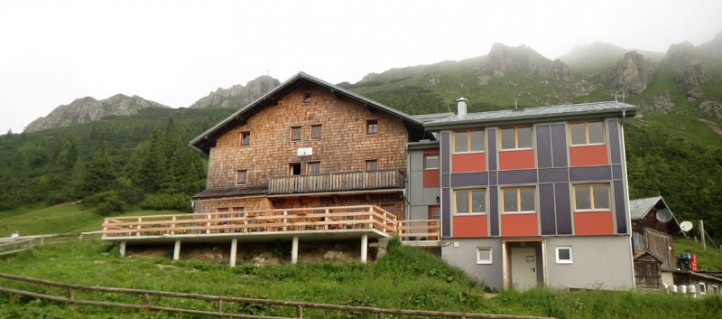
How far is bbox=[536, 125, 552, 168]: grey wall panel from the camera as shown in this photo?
26797mm

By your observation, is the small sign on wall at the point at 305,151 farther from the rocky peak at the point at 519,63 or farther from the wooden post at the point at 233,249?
the rocky peak at the point at 519,63

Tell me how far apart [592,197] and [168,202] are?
188 feet

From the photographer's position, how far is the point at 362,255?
26188 mm

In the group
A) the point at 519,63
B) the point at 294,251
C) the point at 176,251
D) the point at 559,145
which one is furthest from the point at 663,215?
the point at 519,63

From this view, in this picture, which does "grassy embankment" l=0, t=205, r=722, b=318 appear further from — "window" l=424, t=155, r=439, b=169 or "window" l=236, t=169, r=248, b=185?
"window" l=236, t=169, r=248, b=185

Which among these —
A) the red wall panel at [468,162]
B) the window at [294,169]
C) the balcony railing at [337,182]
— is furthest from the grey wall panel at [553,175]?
the window at [294,169]

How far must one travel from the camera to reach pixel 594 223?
2536 cm

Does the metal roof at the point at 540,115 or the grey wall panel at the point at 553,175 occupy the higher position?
the metal roof at the point at 540,115

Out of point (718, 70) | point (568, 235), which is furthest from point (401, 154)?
point (718, 70)

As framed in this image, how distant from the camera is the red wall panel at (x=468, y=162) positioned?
27.8 metres

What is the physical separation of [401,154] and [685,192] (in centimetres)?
4755

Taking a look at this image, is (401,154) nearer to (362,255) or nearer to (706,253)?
(362,255)

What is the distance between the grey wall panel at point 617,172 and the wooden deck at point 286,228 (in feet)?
24.8

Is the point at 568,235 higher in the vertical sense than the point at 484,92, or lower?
lower
